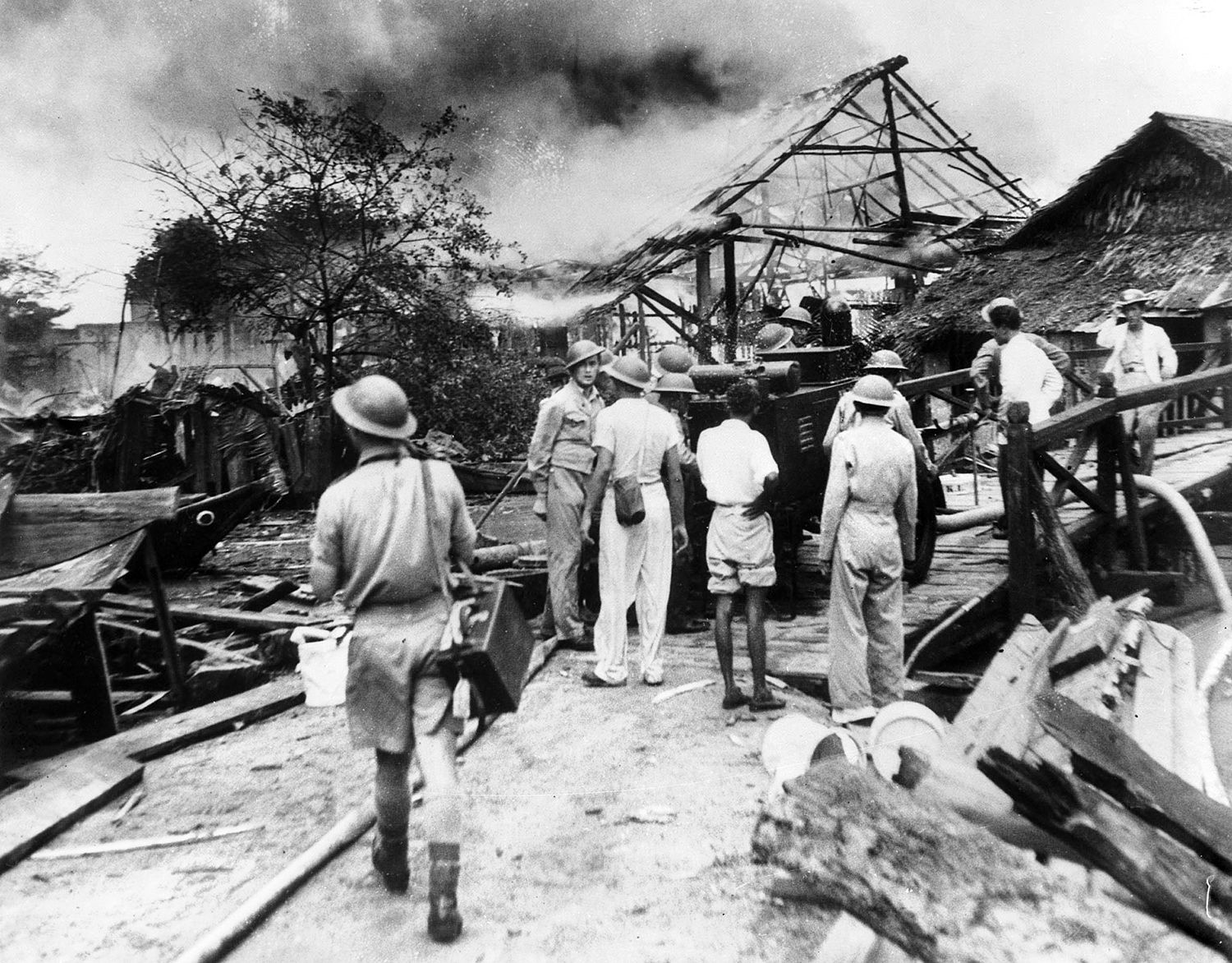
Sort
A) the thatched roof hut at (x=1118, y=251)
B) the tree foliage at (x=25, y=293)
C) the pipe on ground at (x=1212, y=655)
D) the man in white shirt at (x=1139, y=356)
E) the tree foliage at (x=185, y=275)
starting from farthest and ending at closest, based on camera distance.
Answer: the thatched roof hut at (x=1118, y=251) → the tree foliage at (x=185, y=275) → the man in white shirt at (x=1139, y=356) → the tree foliage at (x=25, y=293) → the pipe on ground at (x=1212, y=655)

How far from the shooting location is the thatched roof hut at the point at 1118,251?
11.0 meters

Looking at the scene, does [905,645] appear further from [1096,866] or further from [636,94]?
→ [636,94]

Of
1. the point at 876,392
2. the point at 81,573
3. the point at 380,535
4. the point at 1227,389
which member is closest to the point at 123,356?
the point at 81,573

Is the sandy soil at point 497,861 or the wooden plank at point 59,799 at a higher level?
the wooden plank at point 59,799

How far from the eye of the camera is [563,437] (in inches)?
255

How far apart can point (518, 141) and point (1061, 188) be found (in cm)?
894

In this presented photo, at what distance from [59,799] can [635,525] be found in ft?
10.5

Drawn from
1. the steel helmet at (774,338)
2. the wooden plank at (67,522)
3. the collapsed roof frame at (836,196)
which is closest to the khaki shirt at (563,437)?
the steel helmet at (774,338)

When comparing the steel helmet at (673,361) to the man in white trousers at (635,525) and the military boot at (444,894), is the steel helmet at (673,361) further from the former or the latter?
the military boot at (444,894)

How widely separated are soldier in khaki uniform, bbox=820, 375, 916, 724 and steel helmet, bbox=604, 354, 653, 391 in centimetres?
130

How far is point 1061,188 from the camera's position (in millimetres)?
14906

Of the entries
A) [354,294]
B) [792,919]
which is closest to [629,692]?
[792,919]

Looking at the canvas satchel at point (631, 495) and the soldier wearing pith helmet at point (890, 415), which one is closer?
the canvas satchel at point (631, 495)

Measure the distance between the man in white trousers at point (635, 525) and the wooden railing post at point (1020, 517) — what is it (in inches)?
75.3
